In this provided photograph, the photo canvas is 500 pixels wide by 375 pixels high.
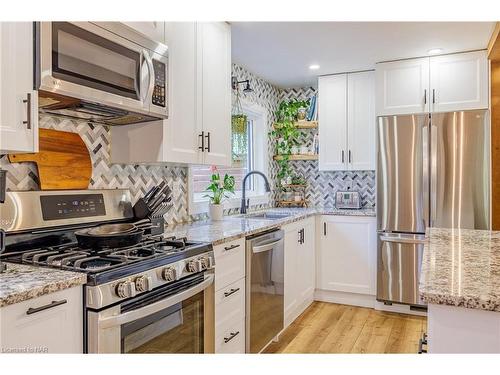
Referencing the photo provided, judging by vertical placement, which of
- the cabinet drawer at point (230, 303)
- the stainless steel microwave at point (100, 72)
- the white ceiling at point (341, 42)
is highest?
the white ceiling at point (341, 42)

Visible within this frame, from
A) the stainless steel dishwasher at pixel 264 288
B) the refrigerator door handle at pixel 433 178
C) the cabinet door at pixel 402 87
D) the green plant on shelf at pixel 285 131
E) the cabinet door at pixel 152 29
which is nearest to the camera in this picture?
the cabinet door at pixel 152 29

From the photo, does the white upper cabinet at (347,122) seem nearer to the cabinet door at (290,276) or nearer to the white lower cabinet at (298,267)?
the white lower cabinet at (298,267)

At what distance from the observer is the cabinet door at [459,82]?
3332 millimetres

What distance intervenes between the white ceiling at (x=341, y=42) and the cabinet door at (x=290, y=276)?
1.54m

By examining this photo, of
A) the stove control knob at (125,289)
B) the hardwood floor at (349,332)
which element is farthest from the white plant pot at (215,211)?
the stove control knob at (125,289)

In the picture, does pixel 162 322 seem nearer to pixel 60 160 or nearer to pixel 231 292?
pixel 231 292

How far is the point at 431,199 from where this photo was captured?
11.2ft

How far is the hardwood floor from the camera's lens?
285 centimetres

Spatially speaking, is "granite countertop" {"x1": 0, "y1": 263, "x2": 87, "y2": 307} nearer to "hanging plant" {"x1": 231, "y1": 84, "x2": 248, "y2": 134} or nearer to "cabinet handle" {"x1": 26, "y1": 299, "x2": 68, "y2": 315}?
"cabinet handle" {"x1": 26, "y1": 299, "x2": 68, "y2": 315}

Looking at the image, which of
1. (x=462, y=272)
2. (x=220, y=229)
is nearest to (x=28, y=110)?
(x=220, y=229)

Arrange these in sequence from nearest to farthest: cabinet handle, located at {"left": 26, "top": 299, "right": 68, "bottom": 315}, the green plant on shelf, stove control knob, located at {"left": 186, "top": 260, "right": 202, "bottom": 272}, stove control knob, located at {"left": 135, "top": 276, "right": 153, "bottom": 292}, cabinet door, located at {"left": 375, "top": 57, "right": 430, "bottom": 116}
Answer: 1. cabinet handle, located at {"left": 26, "top": 299, "right": 68, "bottom": 315}
2. stove control knob, located at {"left": 135, "top": 276, "right": 153, "bottom": 292}
3. stove control knob, located at {"left": 186, "top": 260, "right": 202, "bottom": 272}
4. cabinet door, located at {"left": 375, "top": 57, "right": 430, "bottom": 116}
5. the green plant on shelf

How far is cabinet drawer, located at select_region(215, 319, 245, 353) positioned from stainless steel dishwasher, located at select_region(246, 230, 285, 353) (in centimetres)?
7

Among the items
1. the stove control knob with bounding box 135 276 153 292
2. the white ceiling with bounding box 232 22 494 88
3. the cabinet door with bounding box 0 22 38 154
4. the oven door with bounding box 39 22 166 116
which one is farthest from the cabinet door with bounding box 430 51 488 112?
the cabinet door with bounding box 0 22 38 154
